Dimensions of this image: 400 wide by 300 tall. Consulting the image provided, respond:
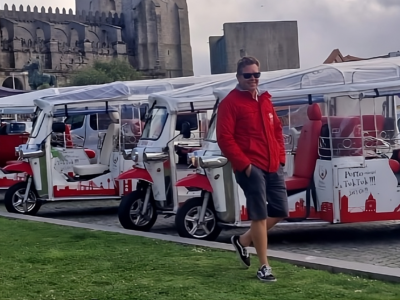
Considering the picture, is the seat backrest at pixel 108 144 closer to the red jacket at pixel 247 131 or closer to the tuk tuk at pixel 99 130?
the tuk tuk at pixel 99 130

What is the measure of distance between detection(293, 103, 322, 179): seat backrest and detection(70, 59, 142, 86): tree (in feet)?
216

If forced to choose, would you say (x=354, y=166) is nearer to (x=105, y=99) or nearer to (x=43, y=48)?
(x=105, y=99)

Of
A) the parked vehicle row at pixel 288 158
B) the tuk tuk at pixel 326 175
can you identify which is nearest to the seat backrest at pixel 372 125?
the parked vehicle row at pixel 288 158

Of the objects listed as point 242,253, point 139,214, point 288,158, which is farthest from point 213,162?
point 242,253

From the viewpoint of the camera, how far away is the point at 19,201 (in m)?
13.4

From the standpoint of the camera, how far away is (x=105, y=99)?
13906mm

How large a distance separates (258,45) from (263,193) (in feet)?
141

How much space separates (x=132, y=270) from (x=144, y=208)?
3.83 meters

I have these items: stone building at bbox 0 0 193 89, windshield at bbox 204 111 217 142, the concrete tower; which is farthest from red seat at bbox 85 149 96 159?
the concrete tower

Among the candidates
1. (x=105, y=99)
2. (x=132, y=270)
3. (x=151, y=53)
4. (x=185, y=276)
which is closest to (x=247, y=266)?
(x=185, y=276)

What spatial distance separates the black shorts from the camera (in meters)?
6.37

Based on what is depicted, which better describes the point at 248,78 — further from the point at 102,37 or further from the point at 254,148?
the point at 102,37

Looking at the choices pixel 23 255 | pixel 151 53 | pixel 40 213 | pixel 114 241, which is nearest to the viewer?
pixel 23 255

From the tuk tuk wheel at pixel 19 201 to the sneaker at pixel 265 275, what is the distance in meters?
7.82
